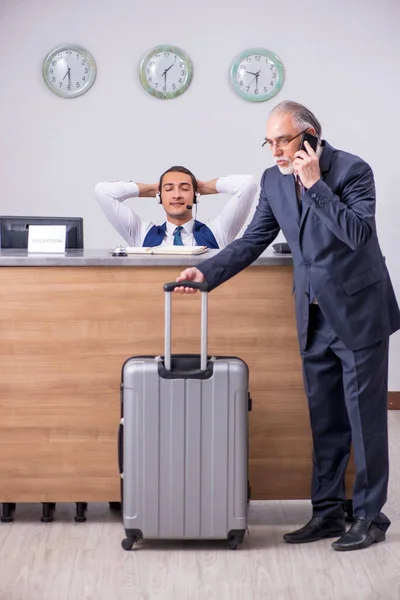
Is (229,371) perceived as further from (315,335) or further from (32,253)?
(32,253)

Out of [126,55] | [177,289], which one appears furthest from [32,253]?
[126,55]

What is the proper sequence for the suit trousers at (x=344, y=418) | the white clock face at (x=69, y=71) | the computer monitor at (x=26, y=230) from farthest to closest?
the white clock face at (x=69, y=71), the computer monitor at (x=26, y=230), the suit trousers at (x=344, y=418)

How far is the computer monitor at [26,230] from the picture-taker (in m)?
3.74

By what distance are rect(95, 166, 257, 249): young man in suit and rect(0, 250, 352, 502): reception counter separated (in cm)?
103

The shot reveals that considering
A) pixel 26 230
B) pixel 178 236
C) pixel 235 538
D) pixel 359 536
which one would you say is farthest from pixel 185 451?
pixel 178 236

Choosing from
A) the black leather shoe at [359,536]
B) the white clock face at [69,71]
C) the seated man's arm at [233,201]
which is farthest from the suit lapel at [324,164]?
the white clock face at [69,71]

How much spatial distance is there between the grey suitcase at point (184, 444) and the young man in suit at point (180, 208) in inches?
52.6

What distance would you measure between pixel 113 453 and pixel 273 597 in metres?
0.85

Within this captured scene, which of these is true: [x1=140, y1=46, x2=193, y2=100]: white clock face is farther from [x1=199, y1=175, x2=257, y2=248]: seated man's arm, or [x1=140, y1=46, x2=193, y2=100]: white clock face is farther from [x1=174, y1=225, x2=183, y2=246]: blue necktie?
[x1=174, y1=225, x2=183, y2=246]: blue necktie

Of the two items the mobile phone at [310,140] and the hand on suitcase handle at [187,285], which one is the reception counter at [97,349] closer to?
the hand on suitcase handle at [187,285]

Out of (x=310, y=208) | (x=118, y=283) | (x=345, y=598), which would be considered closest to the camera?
(x=345, y=598)

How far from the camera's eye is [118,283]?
3.22 m

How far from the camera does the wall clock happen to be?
17.4 feet

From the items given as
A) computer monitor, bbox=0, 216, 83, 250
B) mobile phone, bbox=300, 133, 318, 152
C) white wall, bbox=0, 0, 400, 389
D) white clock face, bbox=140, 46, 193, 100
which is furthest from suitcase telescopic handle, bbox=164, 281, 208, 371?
white clock face, bbox=140, 46, 193, 100
